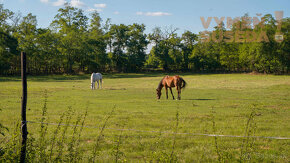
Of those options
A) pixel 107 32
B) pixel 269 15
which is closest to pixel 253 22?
pixel 269 15

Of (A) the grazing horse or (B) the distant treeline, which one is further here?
(B) the distant treeline

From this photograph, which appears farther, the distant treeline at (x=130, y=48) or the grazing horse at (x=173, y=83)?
the distant treeline at (x=130, y=48)

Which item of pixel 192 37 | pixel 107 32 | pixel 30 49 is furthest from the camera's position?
pixel 192 37

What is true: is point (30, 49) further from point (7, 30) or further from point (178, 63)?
point (178, 63)

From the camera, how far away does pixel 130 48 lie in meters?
81.6

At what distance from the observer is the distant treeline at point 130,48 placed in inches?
2474

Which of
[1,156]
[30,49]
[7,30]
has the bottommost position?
[1,156]

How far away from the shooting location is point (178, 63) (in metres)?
86.6

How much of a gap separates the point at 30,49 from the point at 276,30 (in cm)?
5937

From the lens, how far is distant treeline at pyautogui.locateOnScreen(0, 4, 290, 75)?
206 ft

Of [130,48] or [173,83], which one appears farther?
[130,48]

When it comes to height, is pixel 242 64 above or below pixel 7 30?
below

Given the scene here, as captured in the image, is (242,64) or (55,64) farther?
(242,64)

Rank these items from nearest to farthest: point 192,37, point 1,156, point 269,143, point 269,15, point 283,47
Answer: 1. point 1,156
2. point 269,143
3. point 283,47
4. point 269,15
5. point 192,37
